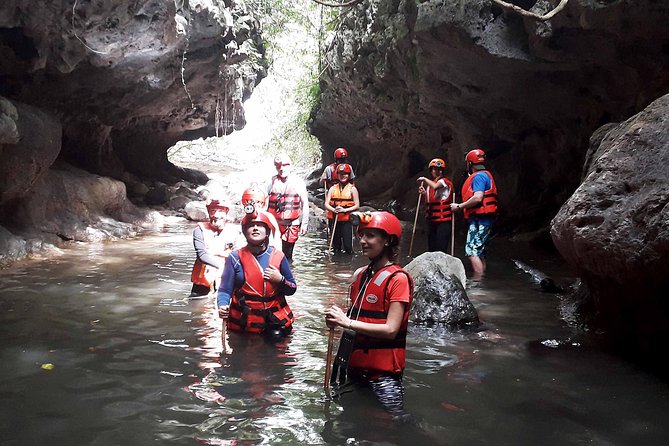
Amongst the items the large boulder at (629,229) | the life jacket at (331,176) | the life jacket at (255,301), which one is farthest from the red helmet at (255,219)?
the life jacket at (331,176)

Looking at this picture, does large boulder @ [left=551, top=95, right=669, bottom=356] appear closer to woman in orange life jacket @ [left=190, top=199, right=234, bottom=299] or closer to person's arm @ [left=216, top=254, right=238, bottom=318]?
person's arm @ [left=216, top=254, right=238, bottom=318]

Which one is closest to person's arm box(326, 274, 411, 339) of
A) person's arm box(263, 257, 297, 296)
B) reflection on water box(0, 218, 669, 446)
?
reflection on water box(0, 218, 669, 446)

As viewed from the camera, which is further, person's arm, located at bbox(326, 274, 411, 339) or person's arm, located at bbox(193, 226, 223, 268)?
person's arm, located at bbox(193, 226, 223, 268)

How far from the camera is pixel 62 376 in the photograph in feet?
13.4

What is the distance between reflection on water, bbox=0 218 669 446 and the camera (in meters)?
3.28

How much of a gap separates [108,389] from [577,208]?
391cm

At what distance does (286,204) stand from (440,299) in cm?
313

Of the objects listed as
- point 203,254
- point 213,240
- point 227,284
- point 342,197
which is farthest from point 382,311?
point 342,197

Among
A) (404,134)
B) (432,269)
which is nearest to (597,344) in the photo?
(432,269)

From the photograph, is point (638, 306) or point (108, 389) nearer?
point (108, 389)

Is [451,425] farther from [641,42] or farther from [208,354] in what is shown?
[641,42]

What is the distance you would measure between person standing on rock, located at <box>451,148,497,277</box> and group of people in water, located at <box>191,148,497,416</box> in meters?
0.01

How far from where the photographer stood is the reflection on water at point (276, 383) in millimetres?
3281

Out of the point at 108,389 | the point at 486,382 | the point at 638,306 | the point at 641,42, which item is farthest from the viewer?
the point at 641,42
